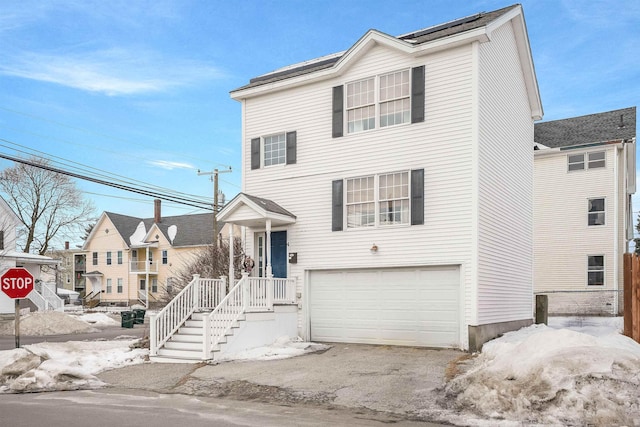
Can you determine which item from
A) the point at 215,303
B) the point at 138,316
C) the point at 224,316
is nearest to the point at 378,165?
the point at 224,316

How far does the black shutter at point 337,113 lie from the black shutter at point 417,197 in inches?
111

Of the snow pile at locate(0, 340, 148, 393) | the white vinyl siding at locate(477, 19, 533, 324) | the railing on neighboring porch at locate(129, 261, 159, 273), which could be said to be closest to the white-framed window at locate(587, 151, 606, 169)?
the white vinyl siding at locate(477, 19, 533, 324)

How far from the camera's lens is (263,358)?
43.9 feet

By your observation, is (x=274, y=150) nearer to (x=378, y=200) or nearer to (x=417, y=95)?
(x=378, y=200)

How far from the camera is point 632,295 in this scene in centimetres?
1077

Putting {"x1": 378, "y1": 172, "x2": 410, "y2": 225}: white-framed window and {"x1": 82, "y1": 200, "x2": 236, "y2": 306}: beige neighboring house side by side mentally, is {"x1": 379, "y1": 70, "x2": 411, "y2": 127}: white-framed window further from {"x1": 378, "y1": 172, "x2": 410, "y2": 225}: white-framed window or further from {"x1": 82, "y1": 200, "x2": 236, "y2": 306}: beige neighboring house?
{"x1": 82, "y1": 200, "x2": 236, "y2": 306}: beige neighboring house

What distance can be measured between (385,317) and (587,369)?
298 inches

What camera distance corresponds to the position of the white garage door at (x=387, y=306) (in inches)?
565

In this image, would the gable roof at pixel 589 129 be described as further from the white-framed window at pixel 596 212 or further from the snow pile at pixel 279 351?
the snow pile at pixel 279 351

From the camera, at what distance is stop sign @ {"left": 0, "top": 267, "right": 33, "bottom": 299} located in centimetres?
1378

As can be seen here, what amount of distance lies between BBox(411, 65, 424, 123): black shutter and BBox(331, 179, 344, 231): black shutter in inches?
113

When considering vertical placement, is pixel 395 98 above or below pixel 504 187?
above

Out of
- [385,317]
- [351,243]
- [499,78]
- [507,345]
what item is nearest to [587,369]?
[507,345]

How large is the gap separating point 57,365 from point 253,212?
6.46 meters
